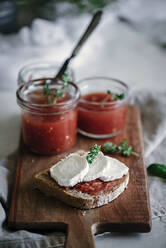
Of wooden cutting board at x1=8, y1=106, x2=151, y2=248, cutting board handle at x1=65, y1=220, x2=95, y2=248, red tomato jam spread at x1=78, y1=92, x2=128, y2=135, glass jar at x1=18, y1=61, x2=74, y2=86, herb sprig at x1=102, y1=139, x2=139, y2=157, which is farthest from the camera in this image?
glass jar at x1=18, y1=61, x2=74, y2=86

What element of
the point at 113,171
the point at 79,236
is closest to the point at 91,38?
the point at 113,171

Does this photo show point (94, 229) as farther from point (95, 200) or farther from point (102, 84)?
point (102, 84)

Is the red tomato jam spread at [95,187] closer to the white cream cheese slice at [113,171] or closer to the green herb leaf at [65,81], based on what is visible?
the white cream cheese slice at [113,171]

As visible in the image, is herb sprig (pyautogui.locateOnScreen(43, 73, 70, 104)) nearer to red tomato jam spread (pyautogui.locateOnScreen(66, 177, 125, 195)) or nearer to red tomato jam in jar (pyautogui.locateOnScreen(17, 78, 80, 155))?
red tomato jam in jar (pyautogui.locateOnScreen(17, 78, 80, 155))

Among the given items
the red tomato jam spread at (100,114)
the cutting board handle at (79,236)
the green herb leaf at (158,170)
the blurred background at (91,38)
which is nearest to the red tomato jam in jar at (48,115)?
the red tomato jam spread at (100,114)

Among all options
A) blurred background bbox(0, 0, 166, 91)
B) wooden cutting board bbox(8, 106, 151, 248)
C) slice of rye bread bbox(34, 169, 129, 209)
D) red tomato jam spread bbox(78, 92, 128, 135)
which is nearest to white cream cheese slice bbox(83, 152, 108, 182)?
slice of rye bread bbox(34, 169, 129, 209)

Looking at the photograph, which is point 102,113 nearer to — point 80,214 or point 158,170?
point 158,170

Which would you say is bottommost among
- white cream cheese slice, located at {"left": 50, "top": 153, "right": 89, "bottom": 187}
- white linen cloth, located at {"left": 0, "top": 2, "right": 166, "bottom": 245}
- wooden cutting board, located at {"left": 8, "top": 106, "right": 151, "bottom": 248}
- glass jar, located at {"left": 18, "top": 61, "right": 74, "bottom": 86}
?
white linen cloth, located at {"left": 0, "top": 2, "right": 166, "bottom": 245}

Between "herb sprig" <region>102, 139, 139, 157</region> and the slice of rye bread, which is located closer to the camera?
the slice of rye bread
